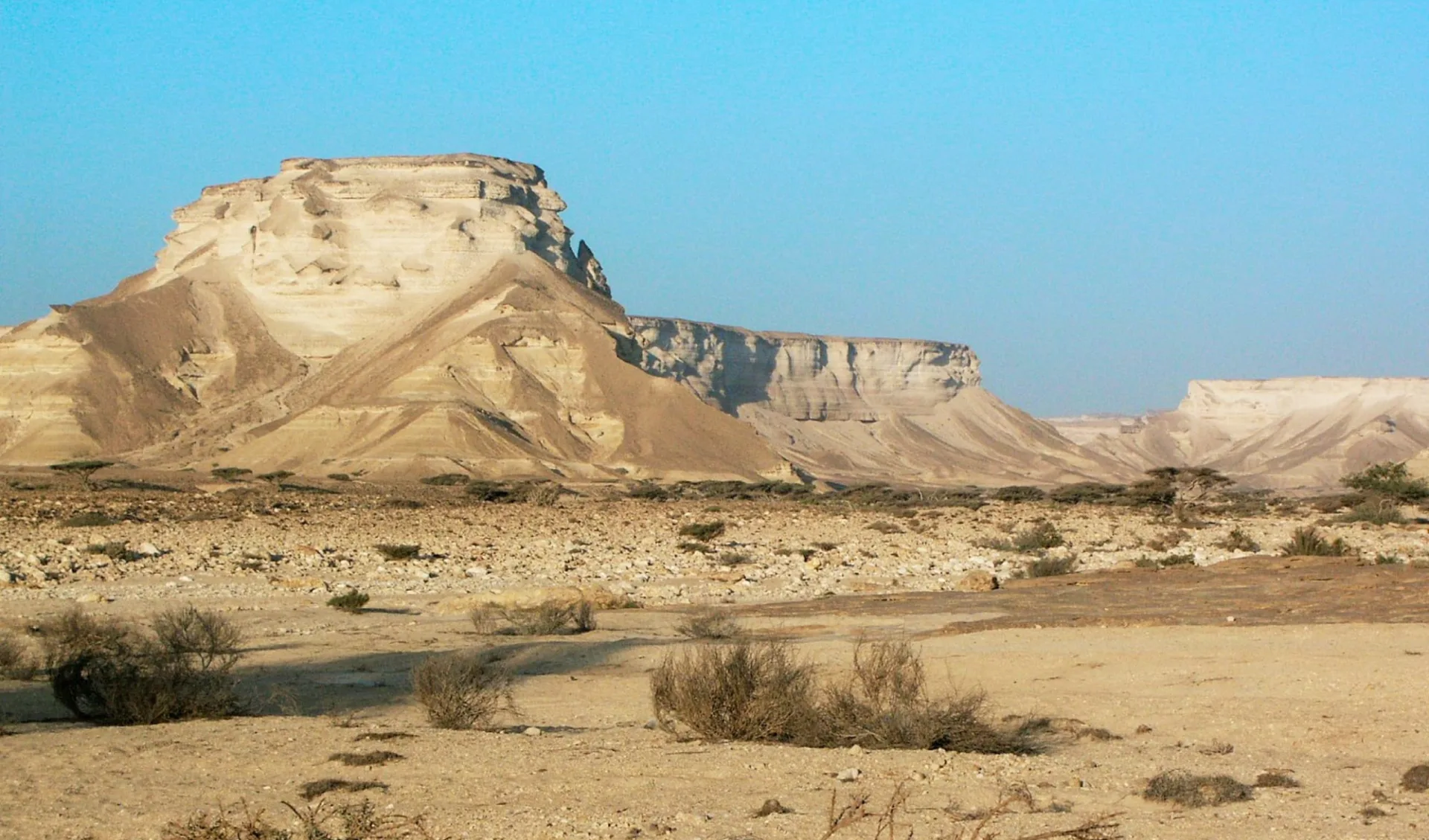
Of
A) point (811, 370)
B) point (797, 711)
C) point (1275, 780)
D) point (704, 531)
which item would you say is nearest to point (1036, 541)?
point (704, 531)

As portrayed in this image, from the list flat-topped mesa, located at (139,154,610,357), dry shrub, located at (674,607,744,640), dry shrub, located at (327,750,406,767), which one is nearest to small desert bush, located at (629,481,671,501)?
dry shrub, located at (674,607,744,640)

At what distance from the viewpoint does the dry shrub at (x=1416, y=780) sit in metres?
8.16

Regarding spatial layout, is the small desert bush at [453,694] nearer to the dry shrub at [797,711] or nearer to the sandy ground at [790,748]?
the sandy ground at [790,748]

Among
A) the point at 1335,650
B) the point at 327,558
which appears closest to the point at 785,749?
the point at 1335,650

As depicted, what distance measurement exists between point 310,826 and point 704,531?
24.8 meters

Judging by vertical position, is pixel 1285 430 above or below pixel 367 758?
above

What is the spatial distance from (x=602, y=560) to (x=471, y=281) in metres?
72.2

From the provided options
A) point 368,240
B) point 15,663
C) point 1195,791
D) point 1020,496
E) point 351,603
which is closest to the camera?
point 1195,791

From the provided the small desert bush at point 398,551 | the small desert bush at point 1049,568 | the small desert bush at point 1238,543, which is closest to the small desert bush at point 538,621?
the small desert bush at point 398,551

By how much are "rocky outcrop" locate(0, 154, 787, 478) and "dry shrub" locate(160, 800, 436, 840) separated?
202 ft

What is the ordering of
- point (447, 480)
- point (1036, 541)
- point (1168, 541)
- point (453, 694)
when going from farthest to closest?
point (447, 480), point (1168, 541), point (1036, 541), point (453, 694)

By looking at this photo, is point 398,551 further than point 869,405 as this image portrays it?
No

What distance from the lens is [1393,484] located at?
46.9 metres

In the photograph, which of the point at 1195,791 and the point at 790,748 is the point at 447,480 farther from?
the point at 1195,791
